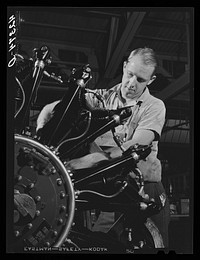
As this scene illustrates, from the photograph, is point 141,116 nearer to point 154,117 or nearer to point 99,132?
point 154,117

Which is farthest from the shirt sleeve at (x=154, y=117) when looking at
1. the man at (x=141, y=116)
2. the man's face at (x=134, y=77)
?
the man's face at (x=134, y=77)

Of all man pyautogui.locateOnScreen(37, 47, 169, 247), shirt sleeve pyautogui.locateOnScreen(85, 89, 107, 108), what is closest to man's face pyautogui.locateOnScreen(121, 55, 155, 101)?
man pyautogui.locateOnScreen(37, 47, 169, 247)

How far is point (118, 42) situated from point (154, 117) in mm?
657

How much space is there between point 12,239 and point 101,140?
99 cm

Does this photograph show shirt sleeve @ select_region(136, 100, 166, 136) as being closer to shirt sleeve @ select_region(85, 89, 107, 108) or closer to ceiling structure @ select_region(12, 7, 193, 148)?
ceiling structure @ select_region(12, 7, 193, 148)

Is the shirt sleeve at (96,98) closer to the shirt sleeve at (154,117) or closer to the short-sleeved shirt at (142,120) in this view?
the short-sleeved shirt at (142,120)

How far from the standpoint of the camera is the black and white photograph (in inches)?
107

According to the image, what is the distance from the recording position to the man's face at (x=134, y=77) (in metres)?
2.82

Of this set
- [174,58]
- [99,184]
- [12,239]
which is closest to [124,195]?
[99,184]

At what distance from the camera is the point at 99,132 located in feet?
9.12

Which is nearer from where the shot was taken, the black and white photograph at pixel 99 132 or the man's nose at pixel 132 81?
the black and white photograph at pixel 99 132

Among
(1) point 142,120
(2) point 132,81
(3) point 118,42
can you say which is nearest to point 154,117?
(1) point 142,120

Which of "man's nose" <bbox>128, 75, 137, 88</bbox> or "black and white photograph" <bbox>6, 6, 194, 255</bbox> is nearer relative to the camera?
"black and white photograph" <bbox>6, 6, 194, 255</bbox>
